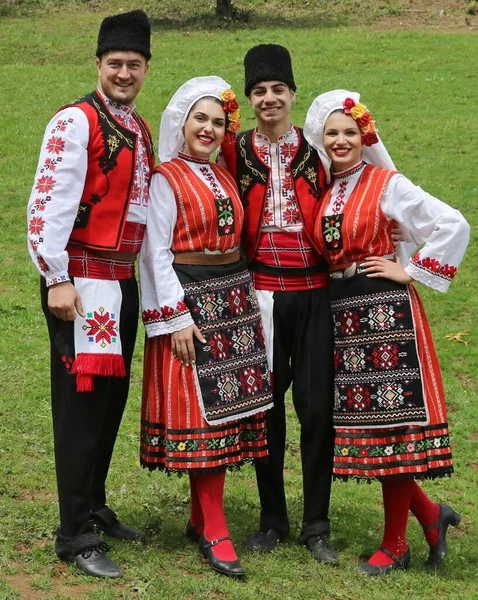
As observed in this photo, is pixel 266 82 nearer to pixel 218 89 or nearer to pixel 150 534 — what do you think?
pixel 218 89

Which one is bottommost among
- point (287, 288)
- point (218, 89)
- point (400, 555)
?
point (400, 555)

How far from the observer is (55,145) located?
12.3 feet

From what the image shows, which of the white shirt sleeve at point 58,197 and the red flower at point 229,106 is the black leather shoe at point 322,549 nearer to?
the white shirt sleeve at point 58,197

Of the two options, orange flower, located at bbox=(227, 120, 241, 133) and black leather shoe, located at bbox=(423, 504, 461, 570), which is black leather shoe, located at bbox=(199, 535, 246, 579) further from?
orange flower, located at bbox=(227, 120, 241, 133)

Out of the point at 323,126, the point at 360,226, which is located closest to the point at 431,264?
the point at 360,226

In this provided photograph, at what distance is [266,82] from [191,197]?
2.09ft

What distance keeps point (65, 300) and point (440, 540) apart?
203 cm

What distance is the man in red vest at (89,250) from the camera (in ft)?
12.2

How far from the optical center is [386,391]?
4.06 m

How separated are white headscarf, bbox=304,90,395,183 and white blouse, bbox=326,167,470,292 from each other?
0.19m

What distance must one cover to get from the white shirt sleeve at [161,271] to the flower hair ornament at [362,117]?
2.71 ft

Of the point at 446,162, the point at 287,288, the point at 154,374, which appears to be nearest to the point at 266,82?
the point at 287,288

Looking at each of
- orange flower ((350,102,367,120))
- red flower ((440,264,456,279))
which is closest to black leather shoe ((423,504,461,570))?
red flower ((440,264,456,279))

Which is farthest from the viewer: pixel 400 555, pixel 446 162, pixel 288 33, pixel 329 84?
pixel 288 33
